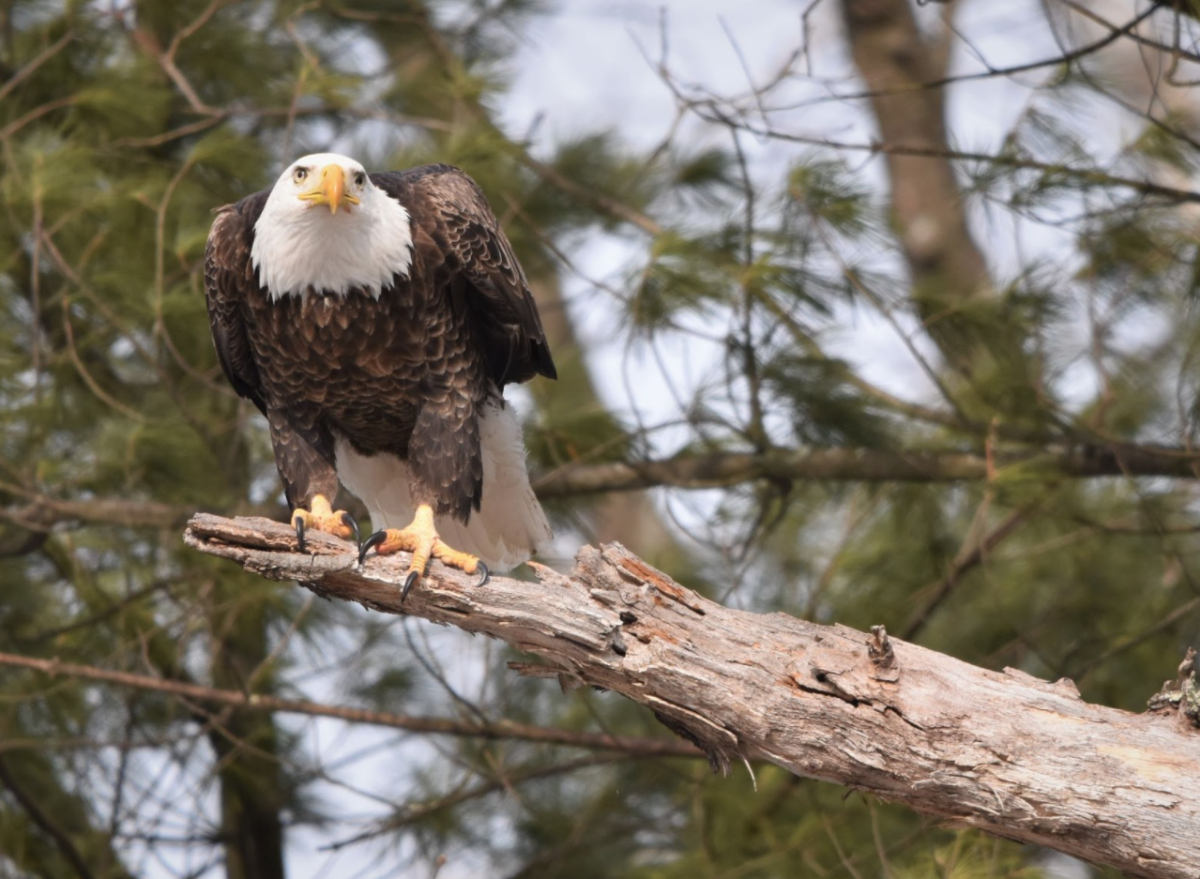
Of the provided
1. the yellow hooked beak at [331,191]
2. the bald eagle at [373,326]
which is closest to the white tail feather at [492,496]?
the bald eagle at [373,326]

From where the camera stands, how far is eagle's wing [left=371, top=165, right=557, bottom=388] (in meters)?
3.91

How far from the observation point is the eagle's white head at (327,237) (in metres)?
3.61

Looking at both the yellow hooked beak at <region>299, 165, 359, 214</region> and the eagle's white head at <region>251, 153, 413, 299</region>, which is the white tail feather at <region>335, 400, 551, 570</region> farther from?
the yellow hooked beak at <region>299, 165, 359, 214</region>

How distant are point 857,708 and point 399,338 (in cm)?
161

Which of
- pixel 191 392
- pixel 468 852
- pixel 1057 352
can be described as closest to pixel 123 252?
pixel 191 392

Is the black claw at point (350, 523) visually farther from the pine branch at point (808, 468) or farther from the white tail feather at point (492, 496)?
the pine branch at point (808, 468)

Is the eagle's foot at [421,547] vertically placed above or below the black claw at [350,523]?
below

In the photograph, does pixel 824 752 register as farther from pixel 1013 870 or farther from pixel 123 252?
pixel 123 252

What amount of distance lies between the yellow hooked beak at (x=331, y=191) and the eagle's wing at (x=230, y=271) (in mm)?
393

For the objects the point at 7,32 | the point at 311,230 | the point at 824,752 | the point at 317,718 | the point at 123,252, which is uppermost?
the point at 7,32

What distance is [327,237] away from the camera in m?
3.68

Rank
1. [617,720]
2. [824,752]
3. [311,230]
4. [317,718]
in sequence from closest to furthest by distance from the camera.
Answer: [824,752] < [311,230] < [317,718] < [617,720]

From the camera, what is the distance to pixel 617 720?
6.60 m

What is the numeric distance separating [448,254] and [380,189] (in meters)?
0.24
